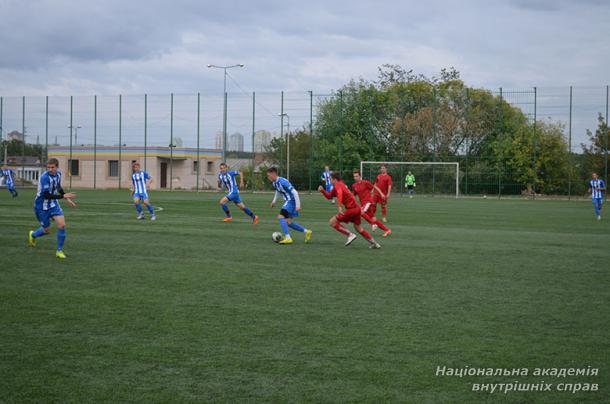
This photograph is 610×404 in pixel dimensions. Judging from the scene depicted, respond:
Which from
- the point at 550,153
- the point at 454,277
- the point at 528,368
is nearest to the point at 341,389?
the point at 528,368

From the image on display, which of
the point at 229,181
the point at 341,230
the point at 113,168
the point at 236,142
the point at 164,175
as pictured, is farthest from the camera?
the point at 164,175

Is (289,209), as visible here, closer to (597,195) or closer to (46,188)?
(46,188)

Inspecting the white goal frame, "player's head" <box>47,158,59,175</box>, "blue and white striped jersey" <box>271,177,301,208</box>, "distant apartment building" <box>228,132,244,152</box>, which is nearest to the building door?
"distant apartment building" <box>228,132,244,152</box>

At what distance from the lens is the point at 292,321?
743cm

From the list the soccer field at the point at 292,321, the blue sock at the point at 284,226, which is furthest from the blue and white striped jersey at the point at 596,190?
the blue sock at the point at 284,226

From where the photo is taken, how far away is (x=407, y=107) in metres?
58.0

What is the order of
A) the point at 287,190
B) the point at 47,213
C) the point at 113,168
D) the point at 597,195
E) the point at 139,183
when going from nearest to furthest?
the point at 47,213 → the point at 287,190 → the point at 139,183 → the point at 597,195 → the point at 113,168

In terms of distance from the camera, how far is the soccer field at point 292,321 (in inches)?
211

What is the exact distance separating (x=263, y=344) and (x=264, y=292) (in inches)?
102

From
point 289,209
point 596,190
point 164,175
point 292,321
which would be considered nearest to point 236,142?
point 164,175

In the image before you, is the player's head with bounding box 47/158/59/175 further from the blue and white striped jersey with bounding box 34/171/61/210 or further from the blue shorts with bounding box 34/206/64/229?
the blue shorts with bounding box 34/206/64/229

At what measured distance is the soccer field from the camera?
5348 millimetres

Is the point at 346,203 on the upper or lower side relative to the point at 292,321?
upper

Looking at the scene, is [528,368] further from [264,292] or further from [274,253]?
[274,253]
